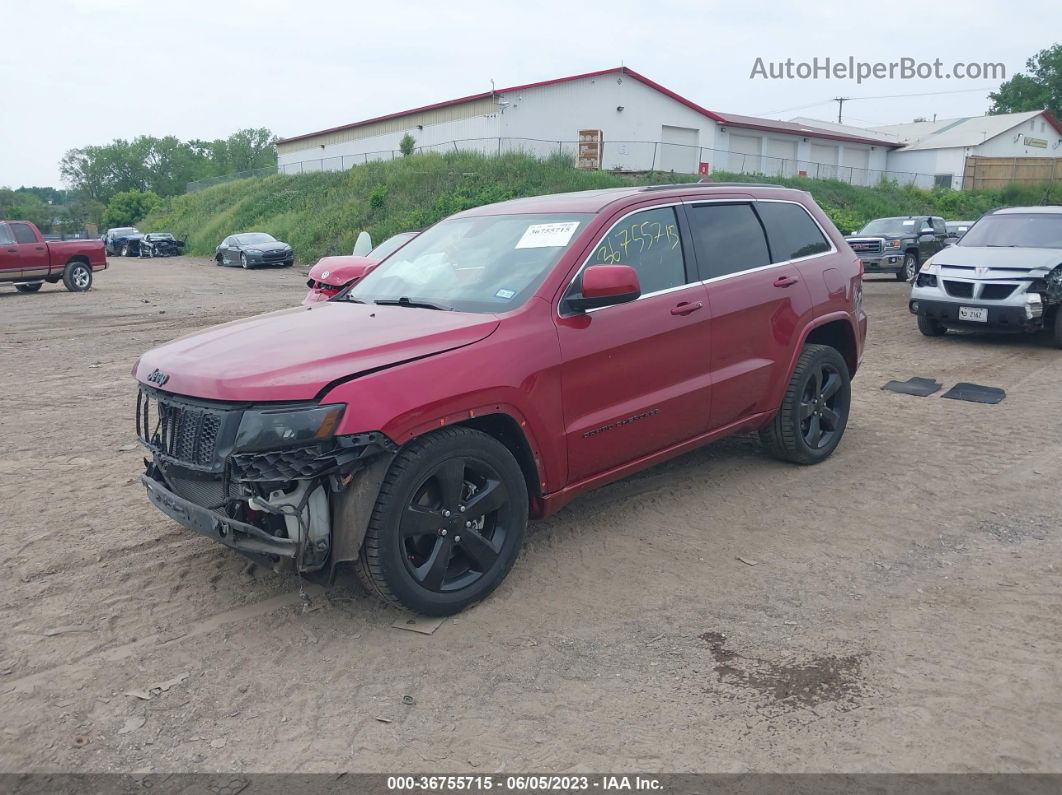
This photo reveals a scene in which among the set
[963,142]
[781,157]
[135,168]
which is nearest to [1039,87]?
[963,142]

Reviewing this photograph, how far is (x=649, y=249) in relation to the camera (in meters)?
4.75

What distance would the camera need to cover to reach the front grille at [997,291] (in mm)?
9938

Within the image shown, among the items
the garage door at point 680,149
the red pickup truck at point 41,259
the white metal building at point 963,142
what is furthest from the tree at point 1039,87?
the red pickup truck at point 41,259

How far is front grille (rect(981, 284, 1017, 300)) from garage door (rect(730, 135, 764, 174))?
1251 inches

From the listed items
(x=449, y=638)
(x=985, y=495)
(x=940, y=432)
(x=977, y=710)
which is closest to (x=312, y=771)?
(x=449, y=638)

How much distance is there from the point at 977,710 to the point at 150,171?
115m

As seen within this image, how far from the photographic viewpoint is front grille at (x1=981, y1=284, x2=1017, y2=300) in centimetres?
994

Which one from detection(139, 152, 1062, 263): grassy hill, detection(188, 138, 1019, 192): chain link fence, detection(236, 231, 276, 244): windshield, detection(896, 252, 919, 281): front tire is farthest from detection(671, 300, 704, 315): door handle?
detection(236, 231, 276, 244): windshield

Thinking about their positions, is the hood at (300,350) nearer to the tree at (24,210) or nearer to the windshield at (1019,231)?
the windshield at (1019,231)

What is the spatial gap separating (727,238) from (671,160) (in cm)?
3466

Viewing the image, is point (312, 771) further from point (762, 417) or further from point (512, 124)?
point (512, 124)

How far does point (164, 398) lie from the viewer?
379cm

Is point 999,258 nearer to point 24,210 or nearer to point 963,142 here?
point 963,142

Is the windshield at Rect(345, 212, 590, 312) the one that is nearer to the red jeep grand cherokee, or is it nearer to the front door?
the red jeep grand cherokee
